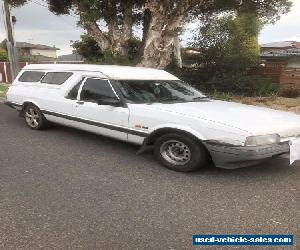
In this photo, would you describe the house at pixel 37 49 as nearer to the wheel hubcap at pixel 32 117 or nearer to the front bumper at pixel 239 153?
the wheel hubcap at pixel 32 117

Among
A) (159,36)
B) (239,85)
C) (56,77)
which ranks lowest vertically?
(239,85)

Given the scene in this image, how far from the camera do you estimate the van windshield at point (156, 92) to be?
18.8 ft

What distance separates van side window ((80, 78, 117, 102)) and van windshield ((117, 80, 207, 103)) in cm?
23

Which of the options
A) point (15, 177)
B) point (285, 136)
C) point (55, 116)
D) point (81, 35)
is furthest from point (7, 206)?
point (81, 35)

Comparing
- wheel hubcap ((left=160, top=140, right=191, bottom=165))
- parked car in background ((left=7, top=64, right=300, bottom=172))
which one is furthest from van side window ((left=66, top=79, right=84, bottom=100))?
wheel hubcap ((left=160, top=140, right=191, bottom=165))

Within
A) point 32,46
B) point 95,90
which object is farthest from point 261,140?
point 32,46

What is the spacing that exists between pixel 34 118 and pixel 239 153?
187 inches

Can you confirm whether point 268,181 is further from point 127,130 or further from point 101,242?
point 101,242

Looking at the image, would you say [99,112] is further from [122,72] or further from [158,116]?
[158,116]

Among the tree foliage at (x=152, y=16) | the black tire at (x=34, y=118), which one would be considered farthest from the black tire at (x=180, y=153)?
the tree foliage at (x=152, y=16)

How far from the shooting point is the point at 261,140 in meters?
4.53

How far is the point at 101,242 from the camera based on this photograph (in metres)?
3.20

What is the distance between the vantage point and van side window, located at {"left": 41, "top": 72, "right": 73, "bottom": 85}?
22.4 ft

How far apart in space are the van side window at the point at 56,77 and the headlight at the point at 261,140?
3.86 meters
